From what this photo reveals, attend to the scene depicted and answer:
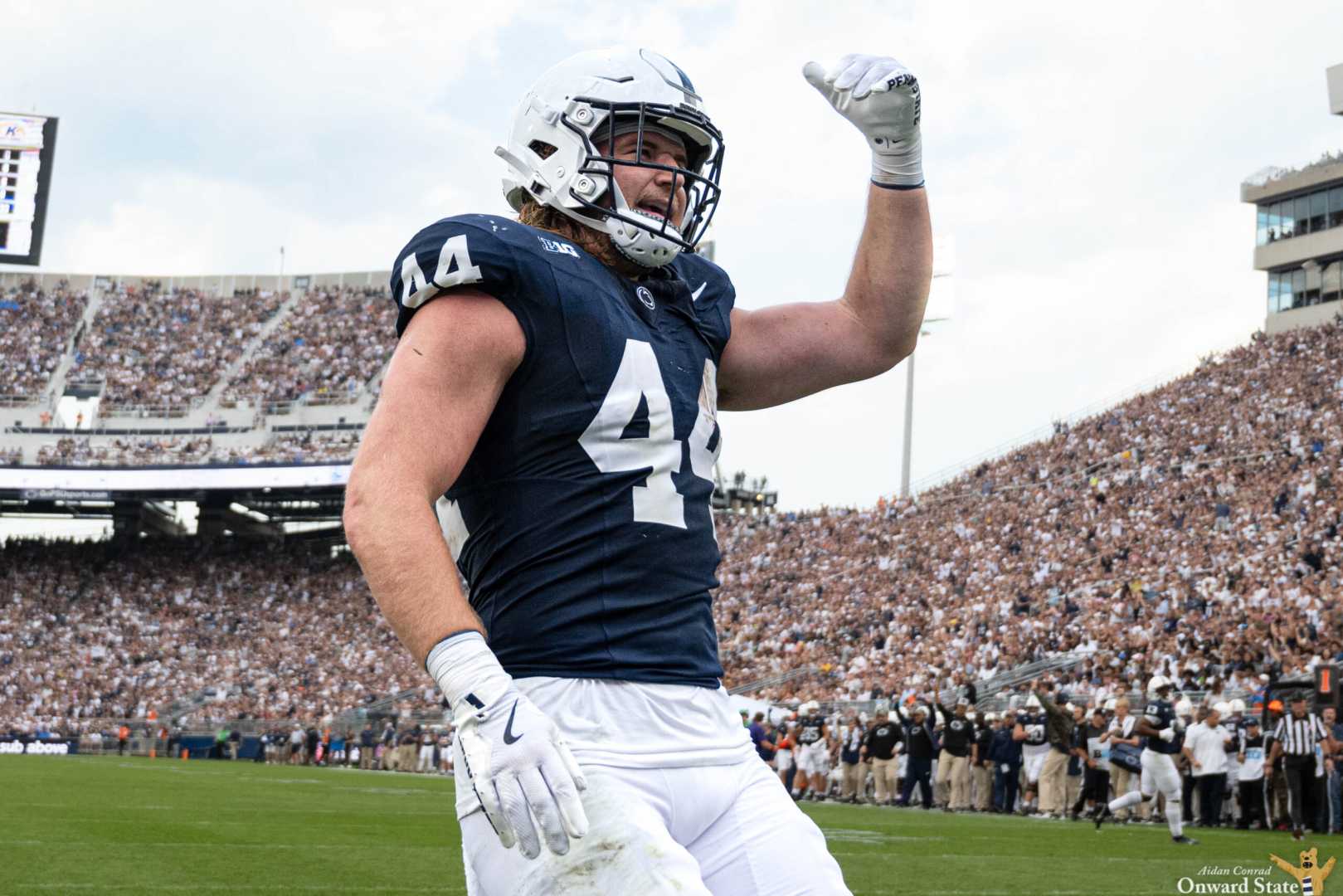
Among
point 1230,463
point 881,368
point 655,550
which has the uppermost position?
point 1230,463

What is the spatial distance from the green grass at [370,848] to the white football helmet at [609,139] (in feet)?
21.5

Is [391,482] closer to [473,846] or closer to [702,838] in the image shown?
[473,846]

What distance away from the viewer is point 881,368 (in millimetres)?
3318

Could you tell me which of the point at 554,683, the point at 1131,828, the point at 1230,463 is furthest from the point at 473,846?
the point at 1230,463

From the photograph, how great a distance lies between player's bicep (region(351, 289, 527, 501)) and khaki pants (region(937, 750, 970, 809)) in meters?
17.2

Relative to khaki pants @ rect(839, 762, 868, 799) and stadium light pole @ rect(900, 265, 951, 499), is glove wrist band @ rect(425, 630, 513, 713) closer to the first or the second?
khaki pants @ rect(839, 762, 868, 799)

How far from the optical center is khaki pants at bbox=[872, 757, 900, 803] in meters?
20.1

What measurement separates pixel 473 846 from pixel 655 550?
557 mm

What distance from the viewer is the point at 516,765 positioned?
206cm

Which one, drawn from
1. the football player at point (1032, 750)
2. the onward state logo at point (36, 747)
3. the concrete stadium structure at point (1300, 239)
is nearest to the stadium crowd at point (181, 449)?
the onward state logo at point (36, 747)

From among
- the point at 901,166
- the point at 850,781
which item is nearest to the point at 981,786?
the point at 850,781

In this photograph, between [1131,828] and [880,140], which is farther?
[1131,828]

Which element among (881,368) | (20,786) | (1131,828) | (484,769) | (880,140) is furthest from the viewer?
(20,786)

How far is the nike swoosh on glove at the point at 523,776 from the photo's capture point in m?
2.07
